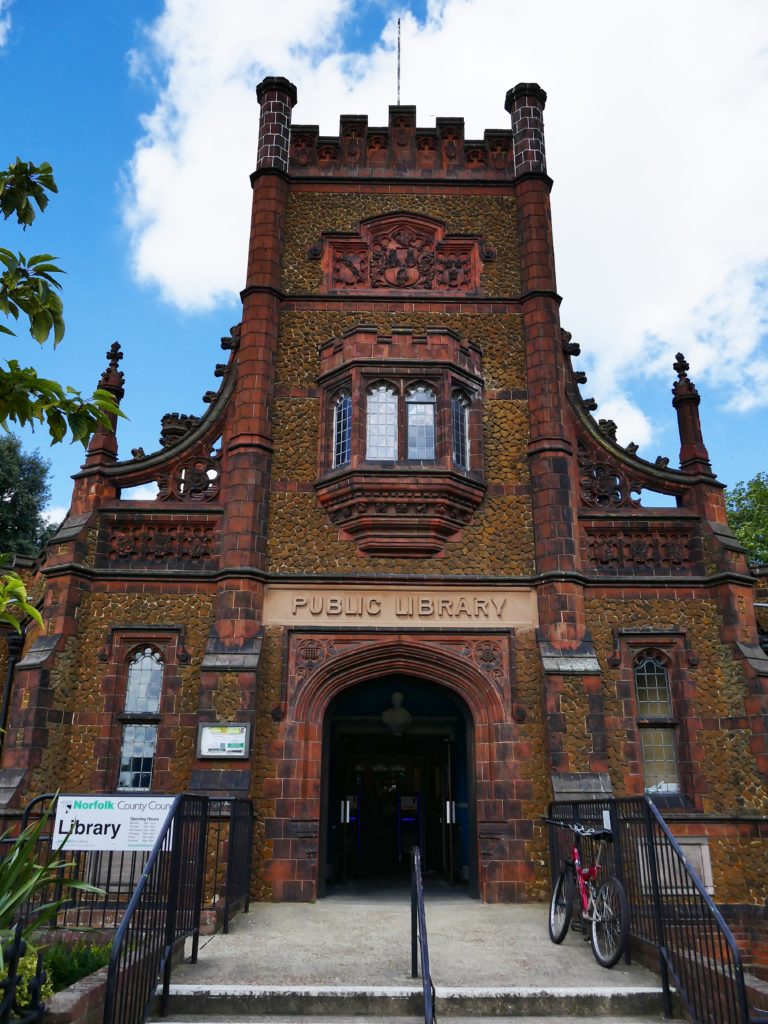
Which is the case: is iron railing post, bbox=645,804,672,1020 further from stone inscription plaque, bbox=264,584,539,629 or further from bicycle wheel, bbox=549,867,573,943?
stone inscription plaque, bbox=264,584,539,629

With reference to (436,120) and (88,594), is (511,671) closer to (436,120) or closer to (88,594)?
(88,594)

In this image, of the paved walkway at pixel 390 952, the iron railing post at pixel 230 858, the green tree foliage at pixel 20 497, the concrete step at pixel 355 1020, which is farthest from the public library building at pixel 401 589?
the green tree foliage at pixel 20 497

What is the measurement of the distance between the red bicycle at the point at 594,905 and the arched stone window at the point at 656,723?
351 cm

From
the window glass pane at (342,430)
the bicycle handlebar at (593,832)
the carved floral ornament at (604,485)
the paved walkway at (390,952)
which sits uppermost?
the window glass pane at (342,430)

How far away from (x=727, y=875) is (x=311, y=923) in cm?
635

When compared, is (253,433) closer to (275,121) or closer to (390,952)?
(275,121)

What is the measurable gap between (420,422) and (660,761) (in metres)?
6.87

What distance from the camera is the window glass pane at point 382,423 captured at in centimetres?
1445

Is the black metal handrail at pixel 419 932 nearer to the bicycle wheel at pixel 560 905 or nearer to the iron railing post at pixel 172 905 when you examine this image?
the bicycle wheel at pixel 560 905

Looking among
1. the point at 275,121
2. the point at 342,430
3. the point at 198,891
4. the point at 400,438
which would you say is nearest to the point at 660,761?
Answer: the point at 400,438

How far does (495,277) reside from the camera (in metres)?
16.3

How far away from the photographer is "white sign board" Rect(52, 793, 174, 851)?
27.2 ft

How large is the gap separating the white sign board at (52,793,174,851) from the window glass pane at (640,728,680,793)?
806 centimetres

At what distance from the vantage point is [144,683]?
13.6m
